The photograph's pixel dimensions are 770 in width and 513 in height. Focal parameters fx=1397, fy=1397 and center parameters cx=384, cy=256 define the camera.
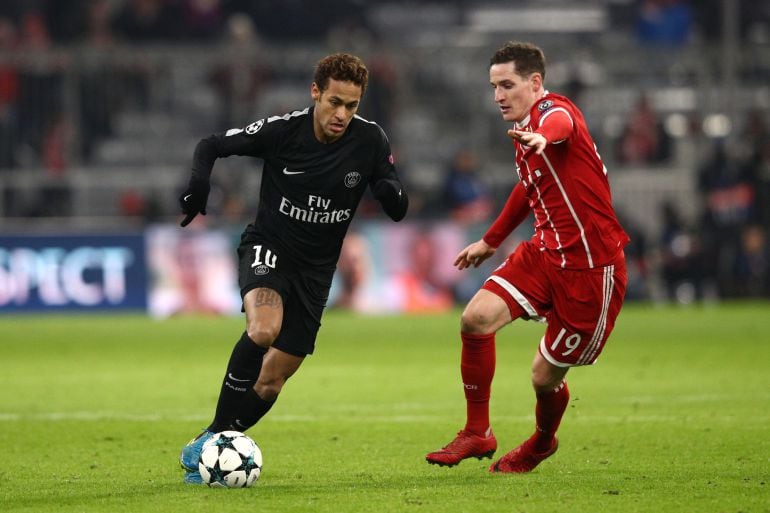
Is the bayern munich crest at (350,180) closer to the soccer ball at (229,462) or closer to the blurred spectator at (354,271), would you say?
the soccer ball at (229,462)

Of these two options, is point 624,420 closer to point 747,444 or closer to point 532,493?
point 747,444

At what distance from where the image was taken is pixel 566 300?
721cm

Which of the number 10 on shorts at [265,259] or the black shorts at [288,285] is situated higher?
the number 10 on shorts at [265,259]

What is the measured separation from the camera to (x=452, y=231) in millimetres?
20703

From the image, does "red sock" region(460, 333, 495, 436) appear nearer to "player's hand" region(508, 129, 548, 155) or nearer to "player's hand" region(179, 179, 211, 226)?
"player's hand" region(508, 129, 548, 155)

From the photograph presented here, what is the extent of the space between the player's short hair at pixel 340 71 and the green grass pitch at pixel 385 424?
2.05 metres

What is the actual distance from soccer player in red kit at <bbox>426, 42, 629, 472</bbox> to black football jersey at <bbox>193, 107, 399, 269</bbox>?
2.65ft

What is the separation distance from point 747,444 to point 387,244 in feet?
41.2

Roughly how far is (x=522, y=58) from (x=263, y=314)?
1.89 m

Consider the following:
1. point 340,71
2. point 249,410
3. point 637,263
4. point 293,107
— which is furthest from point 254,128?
point 293,107

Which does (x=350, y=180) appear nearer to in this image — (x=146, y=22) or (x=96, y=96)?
(x=96, y=96)

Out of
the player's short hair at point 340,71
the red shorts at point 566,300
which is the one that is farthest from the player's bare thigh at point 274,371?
the player's short hair at point 340,71

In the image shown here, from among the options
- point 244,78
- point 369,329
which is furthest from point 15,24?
point 369,329

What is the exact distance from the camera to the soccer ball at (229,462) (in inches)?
266
